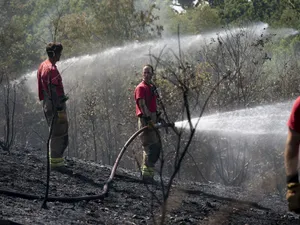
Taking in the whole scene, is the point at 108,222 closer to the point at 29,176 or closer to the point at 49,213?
the point at 49,213

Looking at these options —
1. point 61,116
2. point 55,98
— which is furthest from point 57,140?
point 55,98

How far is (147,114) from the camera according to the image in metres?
9.48

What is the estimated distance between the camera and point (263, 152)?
1498 cm

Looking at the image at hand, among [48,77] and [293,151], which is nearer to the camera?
[293,151]

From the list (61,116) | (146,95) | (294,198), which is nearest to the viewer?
(294,198)

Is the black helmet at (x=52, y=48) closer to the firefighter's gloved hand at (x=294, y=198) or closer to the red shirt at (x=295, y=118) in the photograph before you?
the red shirt at (x=295, y=118)

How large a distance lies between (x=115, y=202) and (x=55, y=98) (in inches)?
81.7

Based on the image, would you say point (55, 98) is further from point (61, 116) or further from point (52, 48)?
point (52, 48)

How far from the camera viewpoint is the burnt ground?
274 inches

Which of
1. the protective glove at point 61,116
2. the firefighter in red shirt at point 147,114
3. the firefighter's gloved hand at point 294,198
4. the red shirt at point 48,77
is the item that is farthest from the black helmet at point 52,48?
the firefighter's gloved hand at point 294,198

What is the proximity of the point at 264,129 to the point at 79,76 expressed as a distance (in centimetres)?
1466

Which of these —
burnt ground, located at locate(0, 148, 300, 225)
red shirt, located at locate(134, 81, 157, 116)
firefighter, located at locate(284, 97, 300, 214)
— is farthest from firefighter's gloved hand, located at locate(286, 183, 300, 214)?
red shirt, located at locate(134, 81, 157, 116)

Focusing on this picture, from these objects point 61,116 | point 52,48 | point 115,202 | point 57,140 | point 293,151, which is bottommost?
point 115,202

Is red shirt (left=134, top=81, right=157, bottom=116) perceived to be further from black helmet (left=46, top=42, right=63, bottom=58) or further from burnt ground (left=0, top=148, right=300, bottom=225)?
black helmet (left=46, top=42, right=63, bottom=58)
